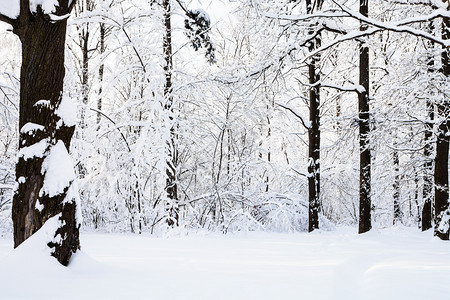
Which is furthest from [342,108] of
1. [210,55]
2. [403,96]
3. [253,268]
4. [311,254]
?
[253,268]

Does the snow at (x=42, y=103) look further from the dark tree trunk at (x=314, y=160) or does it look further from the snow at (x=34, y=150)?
the dark tree trunk at (x=314, y=160)

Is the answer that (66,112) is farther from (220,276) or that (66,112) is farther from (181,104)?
(181,104)

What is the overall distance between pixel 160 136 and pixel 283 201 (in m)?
4.96

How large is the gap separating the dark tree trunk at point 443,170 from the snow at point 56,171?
286 inches

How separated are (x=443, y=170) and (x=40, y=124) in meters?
7.77

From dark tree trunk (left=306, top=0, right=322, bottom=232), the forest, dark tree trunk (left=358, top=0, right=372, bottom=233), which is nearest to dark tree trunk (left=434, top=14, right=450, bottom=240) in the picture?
the forest

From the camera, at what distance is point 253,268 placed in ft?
13.0

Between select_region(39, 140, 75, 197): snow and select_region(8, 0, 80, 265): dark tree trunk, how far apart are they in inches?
1.2

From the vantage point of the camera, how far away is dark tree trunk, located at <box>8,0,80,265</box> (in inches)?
136

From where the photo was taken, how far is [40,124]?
3.55 meters

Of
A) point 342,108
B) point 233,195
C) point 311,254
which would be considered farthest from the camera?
point 342,108

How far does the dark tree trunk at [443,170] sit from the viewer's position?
25.1 ft

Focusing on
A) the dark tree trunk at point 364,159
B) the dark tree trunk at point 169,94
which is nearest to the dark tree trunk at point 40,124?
the dark tree trunk at point 169,94

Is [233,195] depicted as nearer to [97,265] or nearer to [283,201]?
[283,201]
